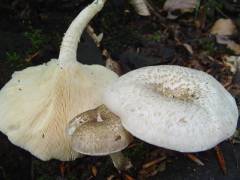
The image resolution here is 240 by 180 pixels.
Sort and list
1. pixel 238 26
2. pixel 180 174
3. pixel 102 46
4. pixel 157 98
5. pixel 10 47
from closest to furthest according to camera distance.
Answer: pixel 157 98
pixel 180 174
pixel 10 47
pixel 102 46
pixel 238 26

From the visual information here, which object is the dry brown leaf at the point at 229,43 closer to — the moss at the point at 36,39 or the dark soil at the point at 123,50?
the dark soil at the point at 123,50

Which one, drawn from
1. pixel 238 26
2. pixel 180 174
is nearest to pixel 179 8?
pixel 238 26

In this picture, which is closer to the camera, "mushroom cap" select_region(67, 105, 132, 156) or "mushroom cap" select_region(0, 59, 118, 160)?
A: "mushroom cap" select_region(67, 105, 132, 156)

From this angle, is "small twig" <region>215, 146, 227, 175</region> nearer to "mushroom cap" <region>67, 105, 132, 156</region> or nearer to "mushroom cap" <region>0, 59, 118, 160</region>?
"mushroom cap" <region>67, 105, 132, 156</region>

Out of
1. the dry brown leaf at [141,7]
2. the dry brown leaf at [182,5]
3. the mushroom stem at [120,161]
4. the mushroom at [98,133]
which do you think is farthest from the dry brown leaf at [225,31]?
the mushroom at [98,133]

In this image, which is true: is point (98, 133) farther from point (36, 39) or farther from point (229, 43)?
point (229, 43)

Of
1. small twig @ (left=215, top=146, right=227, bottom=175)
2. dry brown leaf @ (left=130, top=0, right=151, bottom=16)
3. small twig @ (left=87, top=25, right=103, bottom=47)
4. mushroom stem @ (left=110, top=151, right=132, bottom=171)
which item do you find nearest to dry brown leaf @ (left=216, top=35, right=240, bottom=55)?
dry brown leaf @ (left=130, top=0, right=151, bottom=16)

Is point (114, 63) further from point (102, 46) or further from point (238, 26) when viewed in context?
point (238, 26)
